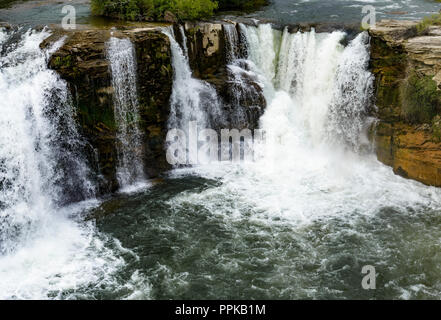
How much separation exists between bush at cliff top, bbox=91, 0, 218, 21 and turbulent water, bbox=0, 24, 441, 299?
1665 millimetres

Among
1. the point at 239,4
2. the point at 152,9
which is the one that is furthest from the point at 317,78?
the point at 152,9

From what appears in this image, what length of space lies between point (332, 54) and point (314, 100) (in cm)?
166

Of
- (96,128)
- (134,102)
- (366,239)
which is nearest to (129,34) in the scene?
(134,102)

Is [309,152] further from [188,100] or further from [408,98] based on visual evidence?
[188,100]

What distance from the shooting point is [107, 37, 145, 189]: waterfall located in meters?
13.2

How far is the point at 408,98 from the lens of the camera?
1338cm

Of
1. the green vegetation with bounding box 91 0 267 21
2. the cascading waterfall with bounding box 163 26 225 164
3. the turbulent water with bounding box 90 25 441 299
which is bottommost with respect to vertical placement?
the turbulent water with bounding box 90 25 441 299

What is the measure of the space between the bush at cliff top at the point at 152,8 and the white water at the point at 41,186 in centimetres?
377

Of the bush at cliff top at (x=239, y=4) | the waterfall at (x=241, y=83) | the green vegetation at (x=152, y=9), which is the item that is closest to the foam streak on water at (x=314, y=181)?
the waterfall at (x=241, y=83)

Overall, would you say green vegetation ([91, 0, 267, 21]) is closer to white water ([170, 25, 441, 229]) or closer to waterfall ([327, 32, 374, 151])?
white water ([170, 25, 441, 229])

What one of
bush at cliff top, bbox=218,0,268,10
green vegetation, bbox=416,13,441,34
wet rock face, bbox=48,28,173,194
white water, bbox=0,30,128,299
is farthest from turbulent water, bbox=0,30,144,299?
green vegetation, bbox=416,13,441,34

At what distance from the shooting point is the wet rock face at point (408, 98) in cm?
1305

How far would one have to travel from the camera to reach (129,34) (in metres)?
13.6
